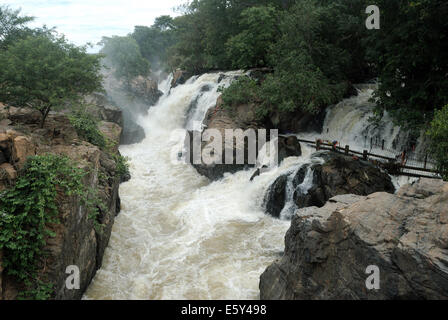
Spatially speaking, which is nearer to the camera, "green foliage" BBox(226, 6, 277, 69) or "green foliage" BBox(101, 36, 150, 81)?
"green foliage" BBox(226, 6, 277, 69)

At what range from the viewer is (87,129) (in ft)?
39.0

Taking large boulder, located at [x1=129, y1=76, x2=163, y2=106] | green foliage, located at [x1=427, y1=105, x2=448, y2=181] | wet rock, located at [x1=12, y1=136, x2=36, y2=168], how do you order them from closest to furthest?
wet rock, located at [x1=12, y1=136, x2=36, y2=168] < green foliage, located at [x1=427, y1=105, x2=448, y2=181] < large boulder, located at [x1=129, y1=76, x2=163, y2=106]

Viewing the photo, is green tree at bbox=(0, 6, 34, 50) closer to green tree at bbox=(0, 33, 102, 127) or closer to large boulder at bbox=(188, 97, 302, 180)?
green tree at bbox=(0, 33, 102, 127)

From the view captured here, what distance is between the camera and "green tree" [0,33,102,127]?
1047cm

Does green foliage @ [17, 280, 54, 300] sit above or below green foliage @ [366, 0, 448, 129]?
below

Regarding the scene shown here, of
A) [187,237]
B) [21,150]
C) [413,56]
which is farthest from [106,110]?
[413,56]

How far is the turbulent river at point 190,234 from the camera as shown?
898 cm

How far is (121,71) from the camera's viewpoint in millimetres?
30781

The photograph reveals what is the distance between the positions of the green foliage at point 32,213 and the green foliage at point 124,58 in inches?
991

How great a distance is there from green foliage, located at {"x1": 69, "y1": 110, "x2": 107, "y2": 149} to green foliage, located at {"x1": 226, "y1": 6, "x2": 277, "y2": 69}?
14.2m

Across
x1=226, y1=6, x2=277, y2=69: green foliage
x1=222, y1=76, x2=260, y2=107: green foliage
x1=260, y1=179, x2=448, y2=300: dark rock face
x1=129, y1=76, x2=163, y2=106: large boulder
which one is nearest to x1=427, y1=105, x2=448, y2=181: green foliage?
x1=260, y1=179, x2=448, y2=300: dark rock face

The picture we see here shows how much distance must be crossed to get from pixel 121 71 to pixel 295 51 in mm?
18858

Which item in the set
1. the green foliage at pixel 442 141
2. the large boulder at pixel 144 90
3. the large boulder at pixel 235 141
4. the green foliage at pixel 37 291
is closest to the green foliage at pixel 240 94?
the large boulder at pixel 235 141
